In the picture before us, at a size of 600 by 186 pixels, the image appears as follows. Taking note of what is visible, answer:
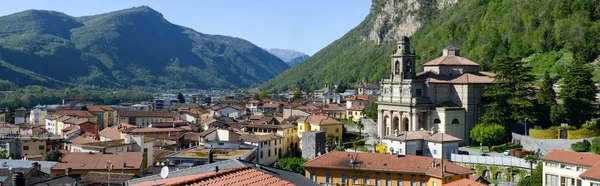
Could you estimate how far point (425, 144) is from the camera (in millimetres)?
54594

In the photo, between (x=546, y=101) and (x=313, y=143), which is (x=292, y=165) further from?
(x=546, y=101)

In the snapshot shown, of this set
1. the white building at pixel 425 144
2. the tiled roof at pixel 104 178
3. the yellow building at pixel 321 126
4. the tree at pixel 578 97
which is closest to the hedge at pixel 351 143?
the yellow building at pixel 321 126

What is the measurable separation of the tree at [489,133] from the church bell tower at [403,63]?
10135 mm

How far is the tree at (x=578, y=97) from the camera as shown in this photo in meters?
56.8

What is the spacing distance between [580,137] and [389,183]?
1907cm

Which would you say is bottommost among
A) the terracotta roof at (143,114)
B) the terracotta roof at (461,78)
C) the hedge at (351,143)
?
the hedge at (351,143)

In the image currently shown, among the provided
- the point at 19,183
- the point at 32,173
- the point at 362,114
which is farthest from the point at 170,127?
the point at 19,183

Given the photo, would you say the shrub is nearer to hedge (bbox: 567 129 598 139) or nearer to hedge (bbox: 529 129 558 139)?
hedge (bbox: 567 129 598 139)

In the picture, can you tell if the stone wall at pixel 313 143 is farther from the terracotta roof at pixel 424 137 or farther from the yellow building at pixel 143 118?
the yellow building at pixel 143 118

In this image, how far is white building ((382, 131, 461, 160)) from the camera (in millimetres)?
53500

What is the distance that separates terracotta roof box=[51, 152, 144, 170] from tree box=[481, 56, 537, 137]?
3096cm

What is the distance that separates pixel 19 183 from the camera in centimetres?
1429

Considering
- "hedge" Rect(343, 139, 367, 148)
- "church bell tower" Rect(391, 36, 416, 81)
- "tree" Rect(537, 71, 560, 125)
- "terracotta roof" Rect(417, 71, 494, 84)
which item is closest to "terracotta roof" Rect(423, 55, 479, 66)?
"terracotta roof" Rect(417, 71, 494, 84)

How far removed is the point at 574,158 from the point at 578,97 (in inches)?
A: 713
